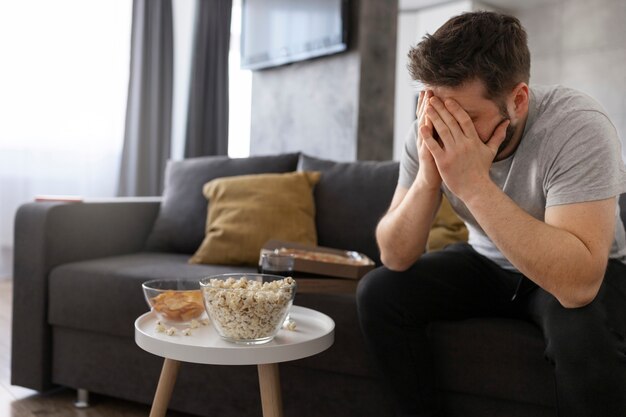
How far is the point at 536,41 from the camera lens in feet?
18.7

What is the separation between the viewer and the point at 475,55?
1.08 meters

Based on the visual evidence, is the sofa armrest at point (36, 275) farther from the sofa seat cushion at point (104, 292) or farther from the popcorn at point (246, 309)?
the popcorn at point (246, 309)

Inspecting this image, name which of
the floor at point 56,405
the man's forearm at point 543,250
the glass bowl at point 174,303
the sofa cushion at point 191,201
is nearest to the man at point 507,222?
the man's forearm at point 543,250

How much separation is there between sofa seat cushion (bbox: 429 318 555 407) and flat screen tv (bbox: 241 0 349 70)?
2171 millimetres

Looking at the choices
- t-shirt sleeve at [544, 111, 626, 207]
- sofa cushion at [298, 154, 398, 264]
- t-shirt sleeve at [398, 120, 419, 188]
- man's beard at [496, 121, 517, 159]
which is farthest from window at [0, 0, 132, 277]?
t-shirt sleeve at [544, 111, 626, 207]

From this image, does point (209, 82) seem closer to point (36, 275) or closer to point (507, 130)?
point (36, 275)

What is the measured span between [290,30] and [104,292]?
2267 millimetres

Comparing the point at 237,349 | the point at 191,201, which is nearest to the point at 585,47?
the point at 191,201

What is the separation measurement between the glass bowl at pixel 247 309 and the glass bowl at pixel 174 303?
116 mm

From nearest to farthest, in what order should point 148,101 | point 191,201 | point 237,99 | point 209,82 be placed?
point 191,201
point 148,101
point 209,82
point 237,99

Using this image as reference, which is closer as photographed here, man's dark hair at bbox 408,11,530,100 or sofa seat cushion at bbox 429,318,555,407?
man's dark hair at bbox 408,11,530,100

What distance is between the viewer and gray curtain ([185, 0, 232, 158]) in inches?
189

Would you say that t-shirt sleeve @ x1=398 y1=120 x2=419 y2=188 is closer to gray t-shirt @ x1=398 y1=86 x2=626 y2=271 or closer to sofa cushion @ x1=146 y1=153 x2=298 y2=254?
gray t-shirt @ x1=398 y1=86 x2=626 y2=271

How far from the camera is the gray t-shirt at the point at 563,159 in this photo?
1070 millimetres
